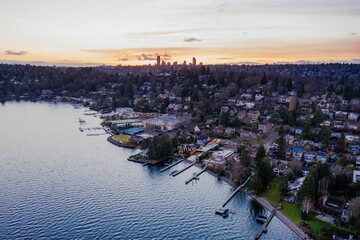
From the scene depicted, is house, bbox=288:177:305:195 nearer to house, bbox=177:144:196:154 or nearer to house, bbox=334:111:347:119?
house, bbox=177:144:196:154

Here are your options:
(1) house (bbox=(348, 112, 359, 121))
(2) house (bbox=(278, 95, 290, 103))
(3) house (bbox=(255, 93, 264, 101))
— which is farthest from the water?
(2) house (bbox=(278, 95, 290, 103))

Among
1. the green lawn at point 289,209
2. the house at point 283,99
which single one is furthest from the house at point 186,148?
the house at point 283,99

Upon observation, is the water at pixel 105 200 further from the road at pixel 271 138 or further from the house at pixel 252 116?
the house at pixel 252 116

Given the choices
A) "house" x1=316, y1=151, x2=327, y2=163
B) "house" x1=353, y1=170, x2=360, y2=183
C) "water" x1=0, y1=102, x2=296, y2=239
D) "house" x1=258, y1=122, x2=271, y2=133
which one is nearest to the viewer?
"water" x1=0, y1=102, x2=296, y2=239

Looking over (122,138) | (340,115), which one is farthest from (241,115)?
(122,138)

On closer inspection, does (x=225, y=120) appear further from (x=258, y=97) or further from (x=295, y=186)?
(x=295, y=186)
